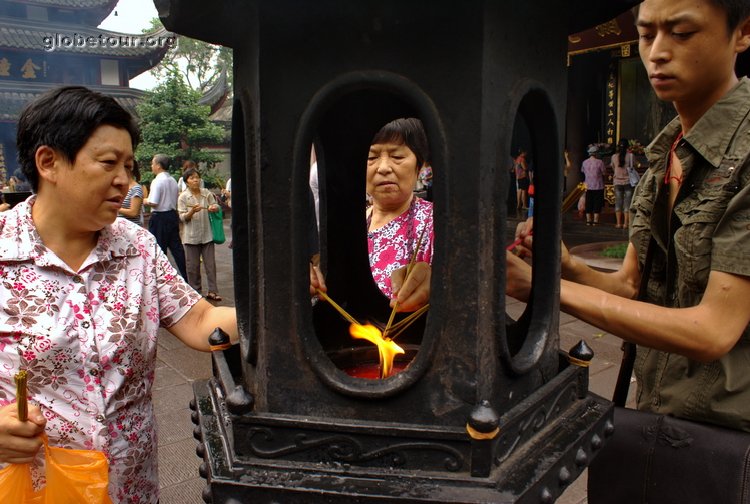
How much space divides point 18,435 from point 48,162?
68cm

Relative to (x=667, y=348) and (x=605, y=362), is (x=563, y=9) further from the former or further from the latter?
(x=605, y=362)

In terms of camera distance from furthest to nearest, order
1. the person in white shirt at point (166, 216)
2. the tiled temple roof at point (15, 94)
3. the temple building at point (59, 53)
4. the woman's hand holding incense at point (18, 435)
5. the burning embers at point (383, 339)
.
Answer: the temple building at point (59, 53), the tiled temple roof at point (15, 94), the person in white shirt at point (166, 216), the burning embers at point (383, 339), the woman's hand holding incense at point (18, 435)

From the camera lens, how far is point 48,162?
5.15 ft

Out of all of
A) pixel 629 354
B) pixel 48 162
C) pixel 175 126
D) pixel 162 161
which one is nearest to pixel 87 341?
pixel 48 162

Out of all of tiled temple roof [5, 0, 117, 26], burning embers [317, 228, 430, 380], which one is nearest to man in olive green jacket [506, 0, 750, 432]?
burning embers [317, 228, 430, 380]

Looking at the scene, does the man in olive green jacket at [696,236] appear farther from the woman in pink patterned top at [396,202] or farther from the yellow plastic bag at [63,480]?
the yellow plastic bag at [63,480]

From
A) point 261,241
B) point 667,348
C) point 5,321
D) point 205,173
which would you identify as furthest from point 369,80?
point 205,173

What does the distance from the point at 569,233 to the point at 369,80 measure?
36.2 feet

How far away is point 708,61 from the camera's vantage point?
148 cm

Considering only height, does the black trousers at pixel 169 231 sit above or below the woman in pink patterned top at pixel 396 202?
below

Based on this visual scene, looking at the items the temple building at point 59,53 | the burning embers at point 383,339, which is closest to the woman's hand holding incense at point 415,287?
the burning embers at point 383,339

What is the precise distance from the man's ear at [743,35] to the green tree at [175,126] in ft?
59.9

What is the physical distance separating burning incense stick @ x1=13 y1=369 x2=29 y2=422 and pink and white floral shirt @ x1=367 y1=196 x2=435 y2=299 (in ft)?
4.47

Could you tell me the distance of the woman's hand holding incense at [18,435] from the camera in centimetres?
136
